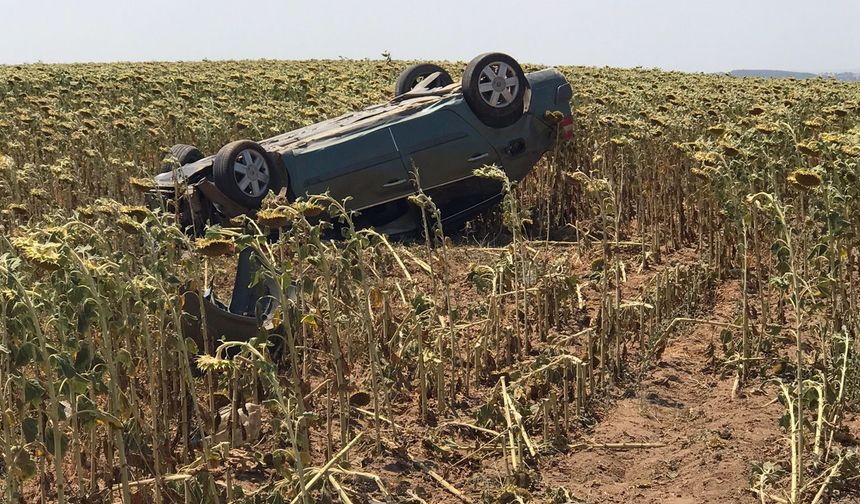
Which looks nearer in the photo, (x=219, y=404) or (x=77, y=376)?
(x=77, y=376)

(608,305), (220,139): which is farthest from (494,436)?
(220,139)

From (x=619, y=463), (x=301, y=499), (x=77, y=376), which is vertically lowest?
(x=619, y=463)

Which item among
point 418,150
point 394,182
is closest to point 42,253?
point 394,182

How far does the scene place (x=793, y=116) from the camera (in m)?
8.57

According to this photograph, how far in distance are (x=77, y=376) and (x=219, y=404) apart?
183 cm

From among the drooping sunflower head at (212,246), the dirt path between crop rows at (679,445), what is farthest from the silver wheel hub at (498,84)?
the drooping sunflower head at (212,246)

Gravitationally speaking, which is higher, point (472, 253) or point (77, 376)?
point (77, 376)

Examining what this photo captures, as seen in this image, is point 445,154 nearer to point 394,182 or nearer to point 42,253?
point 394,182

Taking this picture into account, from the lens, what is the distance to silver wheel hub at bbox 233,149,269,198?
759 cm

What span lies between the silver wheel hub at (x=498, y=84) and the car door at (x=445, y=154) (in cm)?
34

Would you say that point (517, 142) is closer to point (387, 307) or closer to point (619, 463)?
point (387, 307)

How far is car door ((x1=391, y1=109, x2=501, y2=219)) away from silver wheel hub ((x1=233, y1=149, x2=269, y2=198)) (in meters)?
1.19

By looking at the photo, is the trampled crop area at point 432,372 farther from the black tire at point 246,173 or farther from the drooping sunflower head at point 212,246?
the black tire at point 246,173

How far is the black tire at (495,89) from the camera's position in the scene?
28.4 ft
